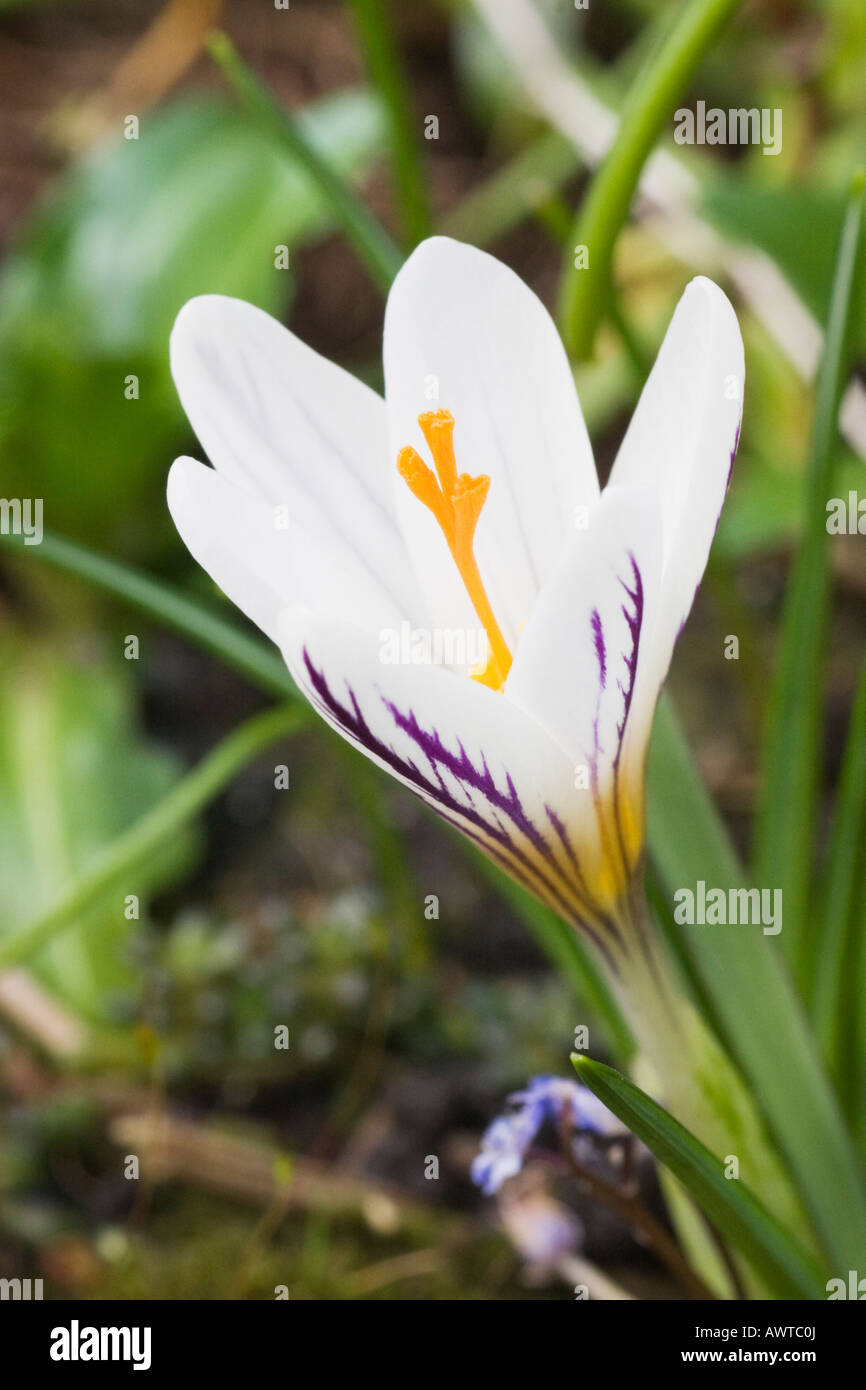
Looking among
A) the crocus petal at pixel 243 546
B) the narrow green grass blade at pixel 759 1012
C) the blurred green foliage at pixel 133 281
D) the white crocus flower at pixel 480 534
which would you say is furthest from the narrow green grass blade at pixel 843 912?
the blurred green foliage at pixel 133 281

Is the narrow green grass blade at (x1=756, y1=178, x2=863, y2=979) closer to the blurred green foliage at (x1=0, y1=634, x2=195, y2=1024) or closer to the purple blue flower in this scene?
the purple blue flower

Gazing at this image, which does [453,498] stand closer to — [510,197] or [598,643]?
[598,643]

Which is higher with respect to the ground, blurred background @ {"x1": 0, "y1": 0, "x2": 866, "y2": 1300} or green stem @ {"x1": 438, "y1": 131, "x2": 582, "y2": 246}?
green stem @ {"x1": 438, "y1": 131, "x2": 582, "y2": 246}

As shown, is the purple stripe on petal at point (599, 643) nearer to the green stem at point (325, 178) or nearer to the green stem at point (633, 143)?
the green stem at point (633, 143)

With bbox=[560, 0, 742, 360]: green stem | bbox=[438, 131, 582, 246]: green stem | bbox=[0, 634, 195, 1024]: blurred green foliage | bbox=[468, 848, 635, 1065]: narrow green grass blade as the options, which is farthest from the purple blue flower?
bbox=[438, 131, 582, 246]: green stem

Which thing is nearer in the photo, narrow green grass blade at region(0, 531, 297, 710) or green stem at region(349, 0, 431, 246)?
narrow green grass blade at region(0, 531, 297, 710)

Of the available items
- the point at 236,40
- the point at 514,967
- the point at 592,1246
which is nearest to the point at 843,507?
the point at 514,967
